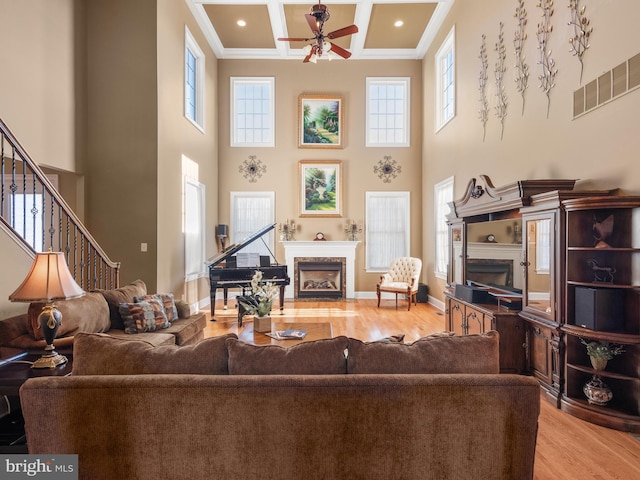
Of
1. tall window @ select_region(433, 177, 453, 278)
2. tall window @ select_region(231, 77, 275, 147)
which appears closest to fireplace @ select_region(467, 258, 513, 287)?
tall window @ select_region(433, 177, 453, 278)

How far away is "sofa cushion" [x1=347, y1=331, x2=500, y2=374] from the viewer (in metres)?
1.61

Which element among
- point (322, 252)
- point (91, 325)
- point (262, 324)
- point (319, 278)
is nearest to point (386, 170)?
point (322, 252)

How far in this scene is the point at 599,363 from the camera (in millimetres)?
2768

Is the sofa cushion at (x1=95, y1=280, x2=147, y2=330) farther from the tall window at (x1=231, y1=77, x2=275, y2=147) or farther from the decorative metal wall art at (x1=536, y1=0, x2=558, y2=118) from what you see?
the tall window at (x1=231, y1=77, x2=275, y2=147)

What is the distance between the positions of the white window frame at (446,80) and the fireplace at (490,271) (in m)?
3.10

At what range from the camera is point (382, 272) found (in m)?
8.44

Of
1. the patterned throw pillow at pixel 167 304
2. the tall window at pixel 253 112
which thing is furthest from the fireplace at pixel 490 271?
the tall window at pixel 253 112

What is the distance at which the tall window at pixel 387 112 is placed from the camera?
845 centimetres

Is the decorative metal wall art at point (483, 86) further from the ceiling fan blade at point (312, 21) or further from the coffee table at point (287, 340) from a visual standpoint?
the coffee table at point (287, 340)

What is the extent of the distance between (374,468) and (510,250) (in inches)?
121

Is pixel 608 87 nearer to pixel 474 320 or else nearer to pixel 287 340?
pixel 474 320

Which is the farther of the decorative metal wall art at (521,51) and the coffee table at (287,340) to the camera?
the decorative metal wall art at (521,51)

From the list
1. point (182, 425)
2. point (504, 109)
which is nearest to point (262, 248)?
point (504, 109)

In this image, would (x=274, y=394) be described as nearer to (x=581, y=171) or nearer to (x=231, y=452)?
(x=231, y=452)
